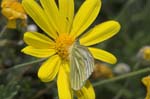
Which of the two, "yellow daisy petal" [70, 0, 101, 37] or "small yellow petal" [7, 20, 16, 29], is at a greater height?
"small yellow petal" [7, 20, 16, 29]

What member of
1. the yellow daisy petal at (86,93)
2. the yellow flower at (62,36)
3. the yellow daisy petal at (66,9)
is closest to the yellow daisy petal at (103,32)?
the yellow flower at (62,36)

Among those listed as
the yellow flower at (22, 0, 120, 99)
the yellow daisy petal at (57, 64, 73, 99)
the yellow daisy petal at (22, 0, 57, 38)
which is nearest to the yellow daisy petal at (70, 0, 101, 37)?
the yellow flower at (22, 0, 120, 99)

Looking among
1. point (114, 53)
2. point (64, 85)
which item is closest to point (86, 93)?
point (64, 85)

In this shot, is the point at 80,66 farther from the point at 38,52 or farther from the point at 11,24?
the point at 11,24

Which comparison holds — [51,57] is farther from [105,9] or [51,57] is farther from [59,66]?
[105,9]

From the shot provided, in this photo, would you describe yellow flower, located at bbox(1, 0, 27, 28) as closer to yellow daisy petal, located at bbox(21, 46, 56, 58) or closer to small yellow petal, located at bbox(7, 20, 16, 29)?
small yellow petal, located at bbox(7, 20, 16, 29)

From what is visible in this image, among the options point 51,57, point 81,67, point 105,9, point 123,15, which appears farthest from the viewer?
point 105,9

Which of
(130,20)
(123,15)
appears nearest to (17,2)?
(123,15)

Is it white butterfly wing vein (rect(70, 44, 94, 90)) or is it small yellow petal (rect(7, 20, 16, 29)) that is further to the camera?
small yellow petal (rect(7, 20, 16, 29))
